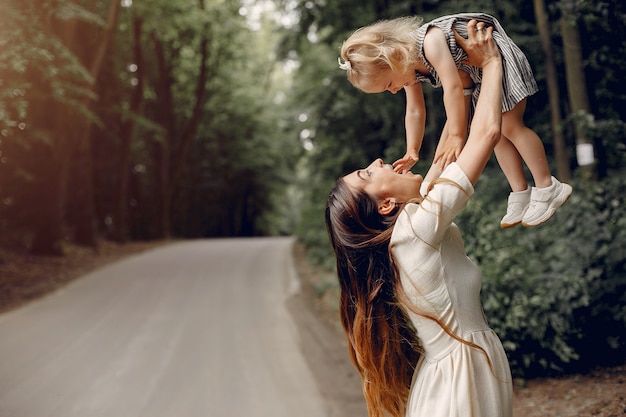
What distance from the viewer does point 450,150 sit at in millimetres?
2043

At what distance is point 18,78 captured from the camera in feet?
33.6

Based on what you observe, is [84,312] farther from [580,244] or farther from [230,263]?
[580,244]

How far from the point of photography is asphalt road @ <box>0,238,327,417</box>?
602 centimetres

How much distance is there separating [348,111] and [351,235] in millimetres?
10676

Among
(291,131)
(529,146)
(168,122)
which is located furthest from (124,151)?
(529,146)

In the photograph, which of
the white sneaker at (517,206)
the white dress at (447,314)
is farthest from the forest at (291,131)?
the white dress at (447,314)

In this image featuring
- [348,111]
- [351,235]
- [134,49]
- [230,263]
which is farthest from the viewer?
[134,49]

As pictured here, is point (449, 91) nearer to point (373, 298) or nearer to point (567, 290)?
point (373, 298)

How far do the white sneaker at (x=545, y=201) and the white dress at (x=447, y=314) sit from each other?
407 millimetres

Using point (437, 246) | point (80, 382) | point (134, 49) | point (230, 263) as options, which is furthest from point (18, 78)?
point (134, 49)

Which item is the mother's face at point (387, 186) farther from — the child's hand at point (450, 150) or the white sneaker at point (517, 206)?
the white sneaker at point (517, 206)

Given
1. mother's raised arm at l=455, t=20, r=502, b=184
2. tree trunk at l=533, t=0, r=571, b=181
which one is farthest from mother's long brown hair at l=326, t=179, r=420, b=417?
tree trunk at l=533, t=0, r=571, b=181

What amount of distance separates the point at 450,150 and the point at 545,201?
481 millimetres

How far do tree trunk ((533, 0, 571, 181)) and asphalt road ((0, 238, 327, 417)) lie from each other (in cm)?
409
